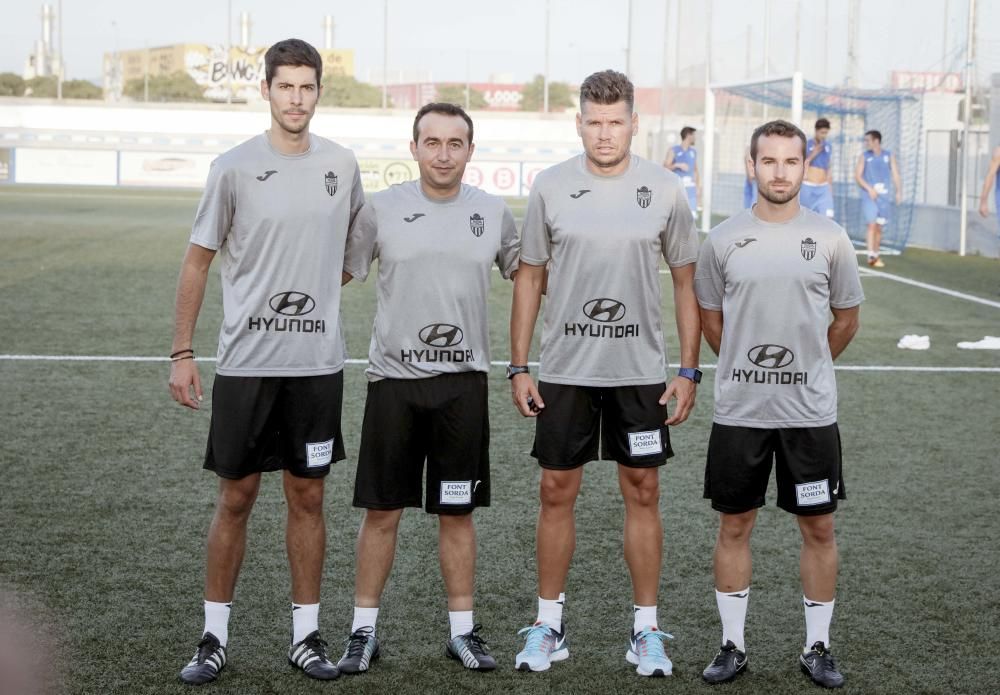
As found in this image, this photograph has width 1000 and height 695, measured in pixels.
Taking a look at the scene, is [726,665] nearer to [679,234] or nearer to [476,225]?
[679,234]

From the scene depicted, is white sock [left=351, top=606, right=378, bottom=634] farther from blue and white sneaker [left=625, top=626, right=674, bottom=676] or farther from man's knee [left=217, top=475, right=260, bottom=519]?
blue and white sneaker [left=625, top=626, right=674, bottom=676]

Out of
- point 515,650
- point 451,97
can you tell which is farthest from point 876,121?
point 451,97

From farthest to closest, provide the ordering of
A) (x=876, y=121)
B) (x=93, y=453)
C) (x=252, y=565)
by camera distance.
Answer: (x=876, y=121) < (x=93, y=453) < (x=252, y=565)

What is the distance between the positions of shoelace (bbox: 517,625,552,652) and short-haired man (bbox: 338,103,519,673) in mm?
144

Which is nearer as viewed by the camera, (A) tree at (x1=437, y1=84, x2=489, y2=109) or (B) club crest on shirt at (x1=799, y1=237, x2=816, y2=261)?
(B) club crest on shirt at (x1=799, y1=237, x2=816, y2=261)

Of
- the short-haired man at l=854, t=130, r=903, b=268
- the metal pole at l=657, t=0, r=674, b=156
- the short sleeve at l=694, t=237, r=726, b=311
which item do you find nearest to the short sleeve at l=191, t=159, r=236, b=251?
the short sleeve at l=694, t=237, r=726, b=311

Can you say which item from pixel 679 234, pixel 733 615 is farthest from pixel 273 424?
pixel 733 615

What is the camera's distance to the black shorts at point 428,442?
4020mm

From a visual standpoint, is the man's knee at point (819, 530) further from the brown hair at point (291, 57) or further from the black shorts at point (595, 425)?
the brown hair at point (291, 57)

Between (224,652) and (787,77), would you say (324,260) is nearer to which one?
(224,652)

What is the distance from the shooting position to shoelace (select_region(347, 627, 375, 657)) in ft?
13.0

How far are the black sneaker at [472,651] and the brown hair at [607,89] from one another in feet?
5.56

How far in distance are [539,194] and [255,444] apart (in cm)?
118

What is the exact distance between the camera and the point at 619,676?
393 cm
